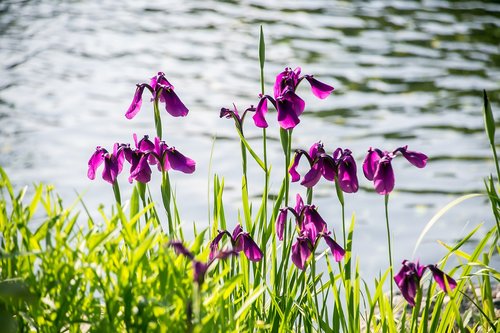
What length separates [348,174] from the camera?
7.18 feet

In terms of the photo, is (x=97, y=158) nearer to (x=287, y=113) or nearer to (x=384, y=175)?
(x=287, y=113)

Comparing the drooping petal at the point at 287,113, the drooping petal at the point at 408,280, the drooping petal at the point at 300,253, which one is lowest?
the drooping petal at the point at 408,280

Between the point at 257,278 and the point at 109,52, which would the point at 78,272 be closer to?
the point at 257,278

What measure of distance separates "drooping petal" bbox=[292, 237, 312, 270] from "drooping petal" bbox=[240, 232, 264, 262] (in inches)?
3.7

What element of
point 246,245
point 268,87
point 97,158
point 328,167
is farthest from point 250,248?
point 268,87

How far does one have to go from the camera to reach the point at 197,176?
18.9ft

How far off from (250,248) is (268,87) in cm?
506

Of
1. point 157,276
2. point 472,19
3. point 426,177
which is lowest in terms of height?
point 426,177

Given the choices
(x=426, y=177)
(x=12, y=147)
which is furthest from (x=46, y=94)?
(x=426, y=177)

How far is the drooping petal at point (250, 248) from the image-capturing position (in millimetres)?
2168

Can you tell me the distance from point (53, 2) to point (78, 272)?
9210mm

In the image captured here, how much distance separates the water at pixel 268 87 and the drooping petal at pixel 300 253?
242cm

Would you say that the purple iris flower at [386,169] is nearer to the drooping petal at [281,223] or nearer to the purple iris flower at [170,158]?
the drooping petal at [281,223]

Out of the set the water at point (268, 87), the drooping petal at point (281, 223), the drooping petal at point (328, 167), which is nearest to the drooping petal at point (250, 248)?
the drooping petal at point (281, 223)
